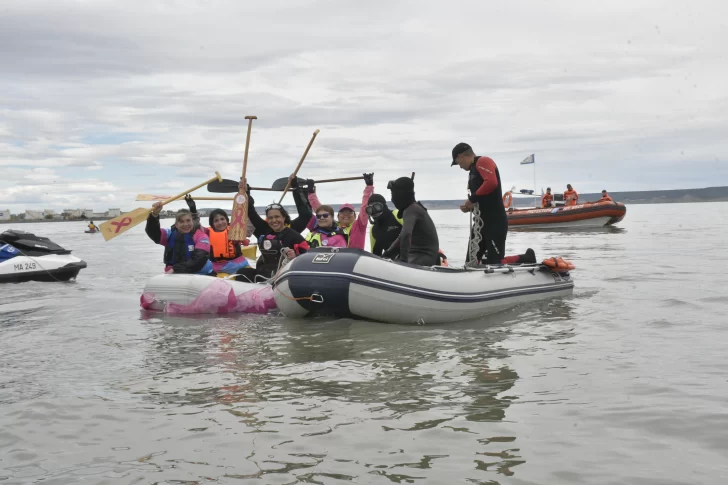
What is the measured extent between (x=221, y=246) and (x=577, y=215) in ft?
73.7

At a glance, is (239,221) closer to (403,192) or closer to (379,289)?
(403,192)

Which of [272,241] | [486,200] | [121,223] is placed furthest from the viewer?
[121,223]

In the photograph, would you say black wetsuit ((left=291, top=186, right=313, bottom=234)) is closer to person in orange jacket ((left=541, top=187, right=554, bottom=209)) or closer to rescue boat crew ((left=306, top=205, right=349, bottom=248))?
rescue boat crew ((left=306, top=205, right=349, bottom=248))

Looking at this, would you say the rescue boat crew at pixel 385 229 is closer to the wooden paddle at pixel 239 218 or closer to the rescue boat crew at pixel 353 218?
the rescue boat crew at pixel 353 218

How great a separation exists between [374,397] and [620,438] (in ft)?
4.95

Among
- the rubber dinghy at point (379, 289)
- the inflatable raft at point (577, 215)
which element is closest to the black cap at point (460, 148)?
the rubber dinghy at point (379, 289)

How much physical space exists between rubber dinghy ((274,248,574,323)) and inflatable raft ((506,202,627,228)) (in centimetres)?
2241

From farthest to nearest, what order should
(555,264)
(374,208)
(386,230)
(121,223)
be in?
1. (121,223)
2. (555,264)
3. (386,230)
4. (374,208)

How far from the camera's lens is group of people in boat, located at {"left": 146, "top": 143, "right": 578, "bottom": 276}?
7383 mm

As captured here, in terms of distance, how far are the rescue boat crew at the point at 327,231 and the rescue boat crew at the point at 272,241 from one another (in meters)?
0.35

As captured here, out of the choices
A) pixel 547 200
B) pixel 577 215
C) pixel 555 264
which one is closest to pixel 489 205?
pixel 555 264

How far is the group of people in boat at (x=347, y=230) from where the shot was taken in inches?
291

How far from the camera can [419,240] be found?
738 cm

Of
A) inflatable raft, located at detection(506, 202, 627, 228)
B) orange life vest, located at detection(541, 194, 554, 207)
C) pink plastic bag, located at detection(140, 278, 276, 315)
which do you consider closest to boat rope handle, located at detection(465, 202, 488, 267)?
pink plastic bag, located at detection(140, 278, 276, 315)
